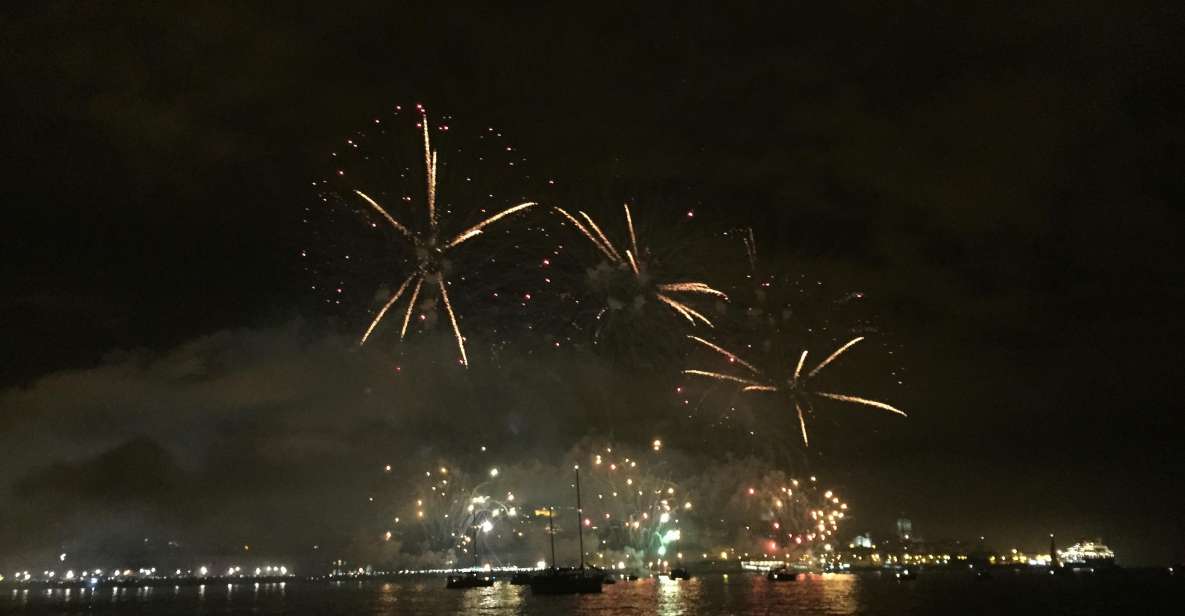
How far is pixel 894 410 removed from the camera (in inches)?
2056

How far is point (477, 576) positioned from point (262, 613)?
213 ft

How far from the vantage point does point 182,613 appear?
4075 inches

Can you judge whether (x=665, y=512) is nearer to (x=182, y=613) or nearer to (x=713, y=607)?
(x=713, y=607)

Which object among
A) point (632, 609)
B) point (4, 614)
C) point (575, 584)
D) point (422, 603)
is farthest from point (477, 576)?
point (632, 609)

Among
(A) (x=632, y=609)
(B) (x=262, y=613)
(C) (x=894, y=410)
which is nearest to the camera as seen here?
(C) (x=894, y=410)

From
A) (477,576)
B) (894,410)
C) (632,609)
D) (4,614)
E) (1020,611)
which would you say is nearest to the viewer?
(894,410)

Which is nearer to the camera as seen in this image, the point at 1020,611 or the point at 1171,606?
the point at 1020,611

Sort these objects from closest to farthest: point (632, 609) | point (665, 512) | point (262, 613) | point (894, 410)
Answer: point (894, 410)
point (632, 609)
point (262, 613)
point (665, 512)

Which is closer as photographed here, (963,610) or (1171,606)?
(963,610)

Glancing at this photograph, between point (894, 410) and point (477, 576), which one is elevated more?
point (894, 410)

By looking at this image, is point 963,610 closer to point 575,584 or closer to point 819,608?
point 819,608

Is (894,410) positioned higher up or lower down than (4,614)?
higher up

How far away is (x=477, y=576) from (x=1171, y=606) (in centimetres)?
10368

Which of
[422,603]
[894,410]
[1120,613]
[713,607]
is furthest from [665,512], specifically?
[894,410]
